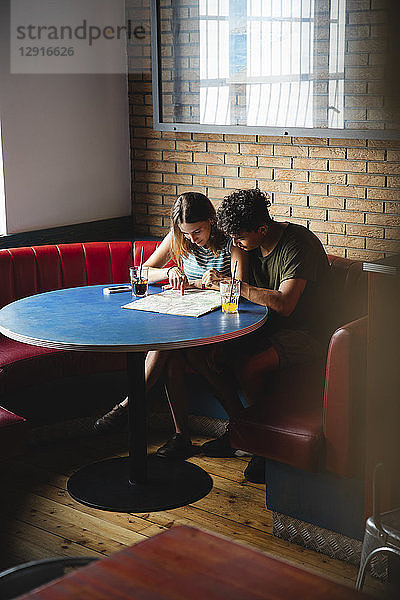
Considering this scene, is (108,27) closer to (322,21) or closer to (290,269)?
(322,21)

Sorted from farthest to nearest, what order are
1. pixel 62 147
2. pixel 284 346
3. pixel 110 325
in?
pixel 62 147
pixel 284 346
pixel 110 325

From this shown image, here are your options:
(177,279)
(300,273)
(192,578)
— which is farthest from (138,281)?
(192,578)

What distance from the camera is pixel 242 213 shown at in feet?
9.17

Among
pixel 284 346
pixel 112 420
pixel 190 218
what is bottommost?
pixel 112 420

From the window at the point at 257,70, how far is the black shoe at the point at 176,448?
1573 mm

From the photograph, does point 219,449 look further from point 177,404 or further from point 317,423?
point 317,423

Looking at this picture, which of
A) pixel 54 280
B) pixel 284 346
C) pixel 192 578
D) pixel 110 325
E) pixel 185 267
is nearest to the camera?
pixel 192 578

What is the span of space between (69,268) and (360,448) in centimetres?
187

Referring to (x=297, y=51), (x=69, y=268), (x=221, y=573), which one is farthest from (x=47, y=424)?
(x=221, y=573)

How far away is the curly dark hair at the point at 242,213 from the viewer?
110 inches

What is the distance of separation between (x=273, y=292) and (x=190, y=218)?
45 centimetres

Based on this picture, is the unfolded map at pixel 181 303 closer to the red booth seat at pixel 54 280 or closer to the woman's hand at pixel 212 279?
the woman's hand at pixel 212 279

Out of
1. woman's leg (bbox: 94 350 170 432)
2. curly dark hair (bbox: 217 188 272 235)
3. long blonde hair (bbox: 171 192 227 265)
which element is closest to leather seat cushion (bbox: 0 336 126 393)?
woman's leg (bbox: 94 350 170 432)

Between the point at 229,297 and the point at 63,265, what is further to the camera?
the point at 63,265
